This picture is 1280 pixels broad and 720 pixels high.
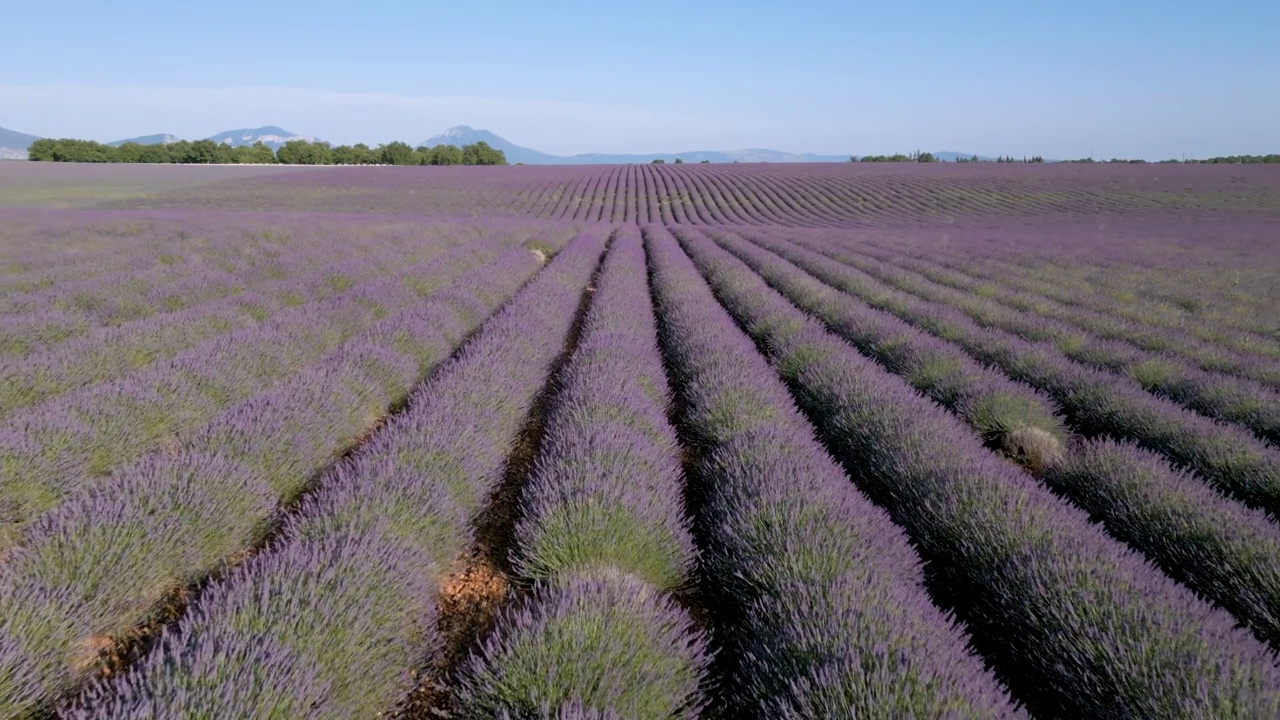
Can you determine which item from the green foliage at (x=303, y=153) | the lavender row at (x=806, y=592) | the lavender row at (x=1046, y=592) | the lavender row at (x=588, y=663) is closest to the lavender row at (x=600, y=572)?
the lavender row at (x=588, y=663)

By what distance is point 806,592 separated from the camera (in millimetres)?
2211

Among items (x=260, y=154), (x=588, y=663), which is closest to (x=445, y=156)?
(x=260, y=154)

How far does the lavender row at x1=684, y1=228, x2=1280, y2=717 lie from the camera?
72.6 inches

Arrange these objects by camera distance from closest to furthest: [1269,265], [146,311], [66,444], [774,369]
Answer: [66,444]
[774,369]
[146,311]
[1269,265]

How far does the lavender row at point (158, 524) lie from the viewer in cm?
200

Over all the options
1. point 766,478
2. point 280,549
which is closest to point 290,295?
point 280,549

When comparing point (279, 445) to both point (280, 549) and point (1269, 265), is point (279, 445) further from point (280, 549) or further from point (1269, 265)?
point (1269, 265)

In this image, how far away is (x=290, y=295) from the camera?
796 centimetres

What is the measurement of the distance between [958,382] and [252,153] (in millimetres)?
75238

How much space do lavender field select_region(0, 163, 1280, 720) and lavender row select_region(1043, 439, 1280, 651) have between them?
0.05ft

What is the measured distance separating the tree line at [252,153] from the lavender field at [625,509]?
6541 centimetres

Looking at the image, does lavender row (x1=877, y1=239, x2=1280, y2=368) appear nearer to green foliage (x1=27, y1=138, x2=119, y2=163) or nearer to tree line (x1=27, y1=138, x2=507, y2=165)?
tree line (x1=27, y1=138, x2=507, y2=165)

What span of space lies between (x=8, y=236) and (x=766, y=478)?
15.8 m

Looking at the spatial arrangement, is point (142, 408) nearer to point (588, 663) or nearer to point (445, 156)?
point (588, 663)
